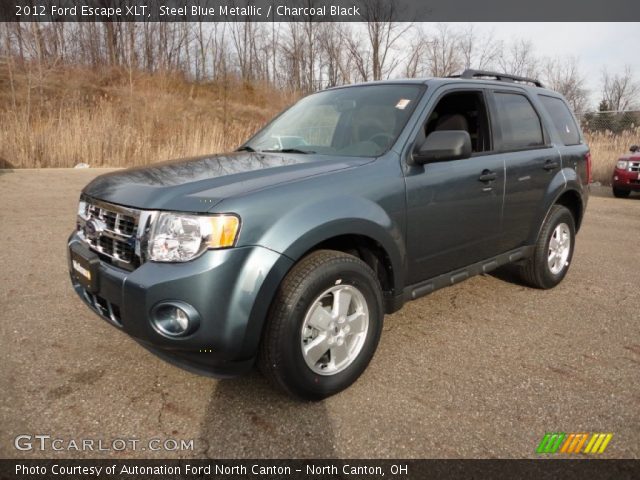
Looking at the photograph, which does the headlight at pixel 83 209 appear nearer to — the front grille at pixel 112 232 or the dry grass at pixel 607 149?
the front grille at pixel 112 232

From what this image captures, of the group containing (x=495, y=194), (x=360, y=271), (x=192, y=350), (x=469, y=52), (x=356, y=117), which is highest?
(x=469, y=52)

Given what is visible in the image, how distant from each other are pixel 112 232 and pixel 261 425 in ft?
4.07

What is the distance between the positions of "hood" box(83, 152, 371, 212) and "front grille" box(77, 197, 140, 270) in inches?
2.1

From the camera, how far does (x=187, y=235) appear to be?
6.83ft

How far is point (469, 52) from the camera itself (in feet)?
113

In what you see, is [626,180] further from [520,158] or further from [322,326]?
[322,326]

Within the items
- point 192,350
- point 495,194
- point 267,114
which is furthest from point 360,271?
point 267,114

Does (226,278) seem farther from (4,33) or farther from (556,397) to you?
(4,33)

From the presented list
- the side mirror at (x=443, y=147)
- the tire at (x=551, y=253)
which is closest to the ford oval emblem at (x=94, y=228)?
the side mirror at (x=443, y=147)

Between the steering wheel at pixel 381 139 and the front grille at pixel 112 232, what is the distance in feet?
5.04

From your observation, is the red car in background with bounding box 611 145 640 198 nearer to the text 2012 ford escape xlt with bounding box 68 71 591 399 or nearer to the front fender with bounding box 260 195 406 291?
the text 2012 ford escape xlt with bounding box 68 71 591 399

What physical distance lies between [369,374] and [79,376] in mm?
1706

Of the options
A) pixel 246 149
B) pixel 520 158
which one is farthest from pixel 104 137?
pixel 520 158

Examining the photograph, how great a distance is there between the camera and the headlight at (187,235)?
206cm
